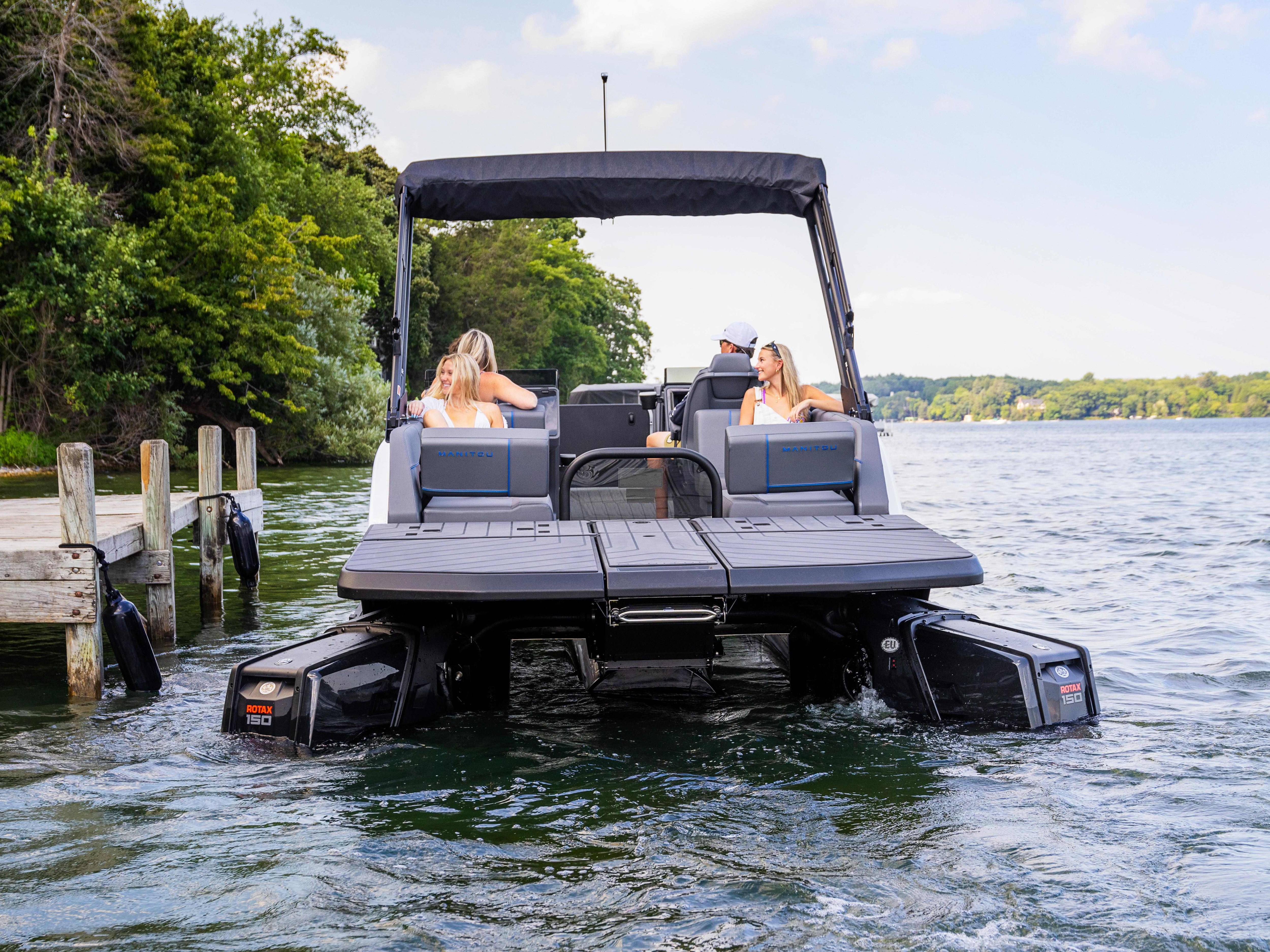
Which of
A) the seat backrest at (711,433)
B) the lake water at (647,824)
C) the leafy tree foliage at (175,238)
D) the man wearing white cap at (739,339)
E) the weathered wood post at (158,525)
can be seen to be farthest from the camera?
the leafy tree foliage at (175,238)

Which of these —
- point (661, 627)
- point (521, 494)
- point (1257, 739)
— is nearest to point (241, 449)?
point (521, 494)

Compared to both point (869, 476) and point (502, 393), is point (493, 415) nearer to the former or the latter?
point (502, 393)

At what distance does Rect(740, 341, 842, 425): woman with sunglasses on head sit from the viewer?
6844mm

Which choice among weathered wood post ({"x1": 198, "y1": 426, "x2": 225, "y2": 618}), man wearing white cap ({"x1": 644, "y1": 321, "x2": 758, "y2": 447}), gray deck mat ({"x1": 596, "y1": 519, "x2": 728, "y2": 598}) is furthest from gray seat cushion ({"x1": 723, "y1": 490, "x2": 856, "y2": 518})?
weathered wood post ({"x1": 198, "y1": 426, "x2": 225, "y2": 618})

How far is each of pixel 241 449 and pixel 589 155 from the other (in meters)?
5.29

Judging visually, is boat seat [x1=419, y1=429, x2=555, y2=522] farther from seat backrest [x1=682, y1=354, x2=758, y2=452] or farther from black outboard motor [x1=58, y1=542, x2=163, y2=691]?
black outboard motor [x1=58, y1=542, x2=163, y2=691]

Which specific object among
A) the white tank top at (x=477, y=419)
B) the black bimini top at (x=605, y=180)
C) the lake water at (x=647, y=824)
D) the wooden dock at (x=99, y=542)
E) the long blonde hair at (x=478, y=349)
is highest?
the black bimini top at (x=605, y=180)

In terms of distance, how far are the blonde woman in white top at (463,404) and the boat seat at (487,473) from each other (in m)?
0.84

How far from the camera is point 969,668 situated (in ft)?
15.2

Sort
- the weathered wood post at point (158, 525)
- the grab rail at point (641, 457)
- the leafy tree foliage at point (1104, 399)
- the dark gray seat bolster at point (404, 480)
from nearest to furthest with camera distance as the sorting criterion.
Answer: the grab rail at point (641, 457)
the dark gray seat bolster at point (404, 480)
the weathered wood post at point (158, 525)
the leafy tree foliage at point (1104, 399)

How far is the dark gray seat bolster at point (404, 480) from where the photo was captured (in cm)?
518

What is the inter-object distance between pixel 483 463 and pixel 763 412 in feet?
7.17

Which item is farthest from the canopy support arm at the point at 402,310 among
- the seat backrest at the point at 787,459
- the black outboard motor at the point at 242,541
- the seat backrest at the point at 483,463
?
the black outboard motor at the point at 242,541

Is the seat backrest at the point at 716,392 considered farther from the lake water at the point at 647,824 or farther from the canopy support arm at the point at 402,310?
the canopy support arm at the point at 402,310
